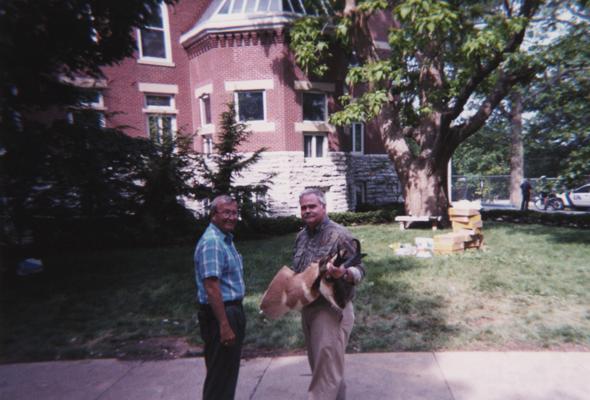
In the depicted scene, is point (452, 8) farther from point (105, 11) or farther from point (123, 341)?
point (123, 341)

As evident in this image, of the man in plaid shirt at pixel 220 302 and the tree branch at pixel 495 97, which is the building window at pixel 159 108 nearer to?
the tree branch at pixel 495 97

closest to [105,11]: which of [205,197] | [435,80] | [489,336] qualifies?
[205,197]

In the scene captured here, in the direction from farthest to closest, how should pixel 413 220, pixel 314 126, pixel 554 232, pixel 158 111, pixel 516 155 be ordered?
pixel 516 155 → pixel 158 111 → pixel 314 126 → pixel 413 220 → pixel 554 232

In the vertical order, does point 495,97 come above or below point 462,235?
above

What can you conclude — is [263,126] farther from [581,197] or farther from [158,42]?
[581,197]

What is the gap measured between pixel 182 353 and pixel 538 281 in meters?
6.32

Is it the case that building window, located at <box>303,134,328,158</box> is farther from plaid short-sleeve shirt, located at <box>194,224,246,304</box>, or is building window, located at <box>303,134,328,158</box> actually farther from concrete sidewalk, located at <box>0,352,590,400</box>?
plaid short-sleeve shirt, located at <box>194,224,246,304</box>

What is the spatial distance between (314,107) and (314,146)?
5.66ft

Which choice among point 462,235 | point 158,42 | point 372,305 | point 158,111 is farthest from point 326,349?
point 158,42

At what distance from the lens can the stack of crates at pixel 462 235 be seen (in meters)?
9.45

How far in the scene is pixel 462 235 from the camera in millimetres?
9547

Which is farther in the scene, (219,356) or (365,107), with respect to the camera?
(365,107)

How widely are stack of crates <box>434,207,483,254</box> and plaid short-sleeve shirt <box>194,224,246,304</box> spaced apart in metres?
7.55

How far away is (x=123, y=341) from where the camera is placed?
212 inches
